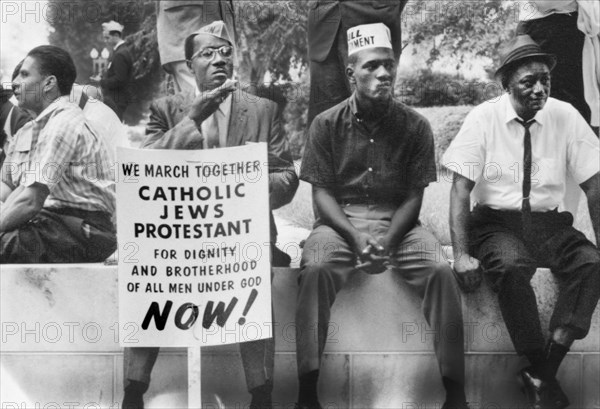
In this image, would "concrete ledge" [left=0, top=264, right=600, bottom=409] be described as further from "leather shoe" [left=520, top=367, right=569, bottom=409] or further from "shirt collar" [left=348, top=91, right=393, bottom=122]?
"shirt collar" [left=348, top=91, right=393, bottom=122]

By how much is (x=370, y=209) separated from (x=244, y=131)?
85 centimetres

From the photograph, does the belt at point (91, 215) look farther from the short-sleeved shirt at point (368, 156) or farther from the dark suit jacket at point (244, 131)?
the short-sleeved shirt at point (368, 156)

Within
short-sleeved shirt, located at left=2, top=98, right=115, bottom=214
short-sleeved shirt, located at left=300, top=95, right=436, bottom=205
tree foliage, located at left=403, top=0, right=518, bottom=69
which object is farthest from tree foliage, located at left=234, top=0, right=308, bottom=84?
short-sleeved shirt, located at left=2, top=98, right=115, bottom=214

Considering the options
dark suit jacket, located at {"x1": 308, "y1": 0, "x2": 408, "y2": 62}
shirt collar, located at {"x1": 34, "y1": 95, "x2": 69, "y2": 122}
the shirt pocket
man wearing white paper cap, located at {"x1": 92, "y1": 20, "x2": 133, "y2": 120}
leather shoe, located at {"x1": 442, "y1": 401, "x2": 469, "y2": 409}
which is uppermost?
dark suit jacket, located at {"x1": 308, "y1": 0, "x2": 408, "y2": 62}

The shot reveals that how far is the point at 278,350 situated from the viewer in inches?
223

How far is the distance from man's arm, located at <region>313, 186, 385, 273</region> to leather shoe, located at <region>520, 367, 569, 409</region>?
1058 millimetres

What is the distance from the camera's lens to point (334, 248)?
557 centimetres

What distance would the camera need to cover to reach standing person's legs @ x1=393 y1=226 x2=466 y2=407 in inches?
219

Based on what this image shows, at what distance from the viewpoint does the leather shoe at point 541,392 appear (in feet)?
18.5

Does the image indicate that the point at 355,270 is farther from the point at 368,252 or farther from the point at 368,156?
the point at 368,156

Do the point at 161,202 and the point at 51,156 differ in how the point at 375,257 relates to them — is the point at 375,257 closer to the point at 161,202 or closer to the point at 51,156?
the point at 161,202

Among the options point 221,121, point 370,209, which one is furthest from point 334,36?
point 370,209

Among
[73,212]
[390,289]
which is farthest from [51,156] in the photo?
[390,289]

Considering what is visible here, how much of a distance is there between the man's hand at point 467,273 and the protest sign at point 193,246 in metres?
1.10
